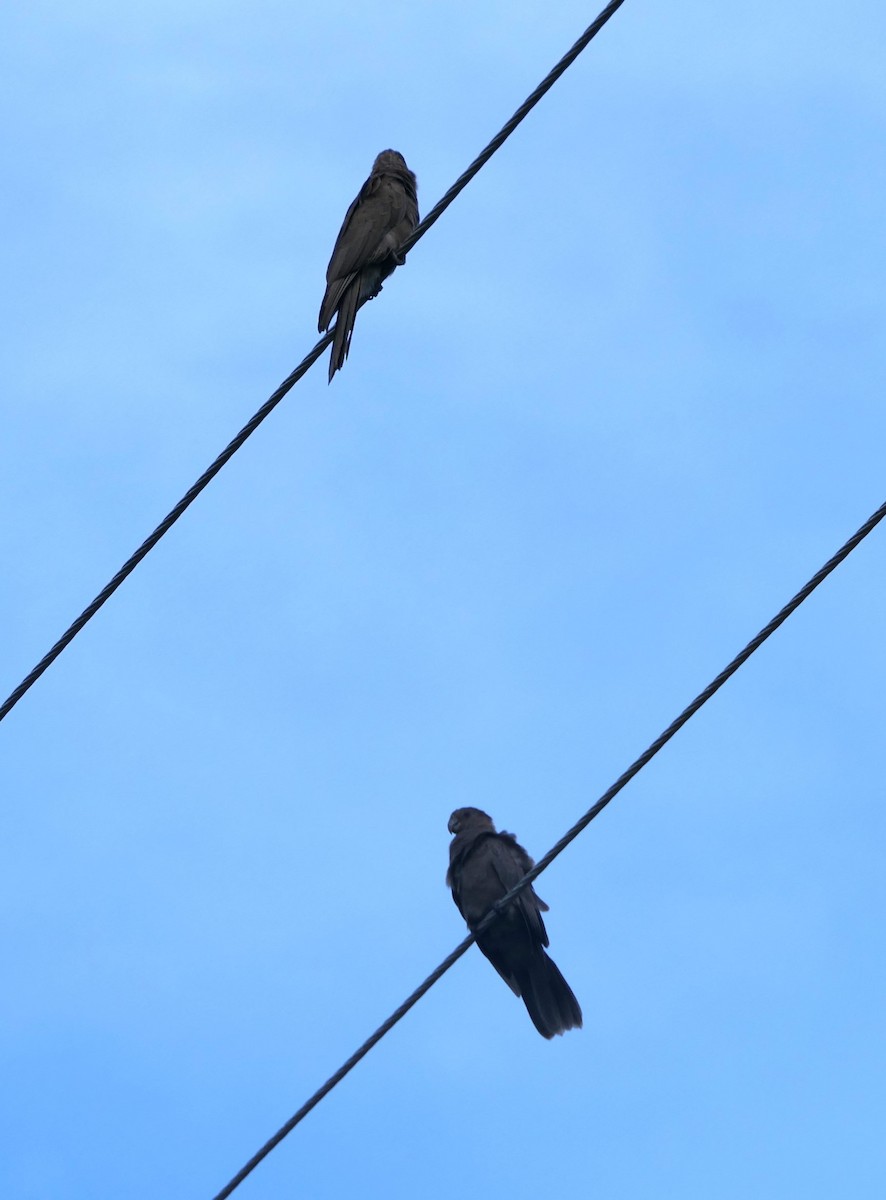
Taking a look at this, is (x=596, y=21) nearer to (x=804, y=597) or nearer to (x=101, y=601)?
(x=804, y=597)

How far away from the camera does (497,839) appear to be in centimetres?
926

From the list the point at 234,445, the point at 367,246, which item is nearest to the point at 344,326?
the point at 367,246

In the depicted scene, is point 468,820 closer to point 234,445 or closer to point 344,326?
point 344,326

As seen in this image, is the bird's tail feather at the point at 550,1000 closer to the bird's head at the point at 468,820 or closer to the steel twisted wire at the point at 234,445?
the bird's head at the point at 468,820

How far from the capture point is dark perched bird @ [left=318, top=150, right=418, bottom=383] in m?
7.92

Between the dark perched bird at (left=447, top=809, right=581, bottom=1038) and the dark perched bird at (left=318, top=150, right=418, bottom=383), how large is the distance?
3.08m

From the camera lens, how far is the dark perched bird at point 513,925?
28.6 feet

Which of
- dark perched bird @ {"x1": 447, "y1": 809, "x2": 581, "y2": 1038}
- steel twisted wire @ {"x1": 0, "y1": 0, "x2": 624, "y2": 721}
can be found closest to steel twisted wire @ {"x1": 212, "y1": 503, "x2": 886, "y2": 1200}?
steel twisted wire @ {"x1": 0, "y1": 0, "x2": 624, "y2": 721}

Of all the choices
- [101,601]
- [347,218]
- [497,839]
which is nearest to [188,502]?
[101,601]

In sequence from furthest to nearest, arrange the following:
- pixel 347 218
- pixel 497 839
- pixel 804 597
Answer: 1. pixel 497 839
2. pixel 347 218
3. pixel 804 597

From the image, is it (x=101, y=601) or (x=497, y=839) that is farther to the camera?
(x=497, y=839)

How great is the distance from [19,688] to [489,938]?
189 inches

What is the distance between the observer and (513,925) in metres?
8.73

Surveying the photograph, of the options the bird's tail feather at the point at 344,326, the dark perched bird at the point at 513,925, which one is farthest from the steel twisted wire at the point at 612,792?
the dark perched bird at the point at 513,925
